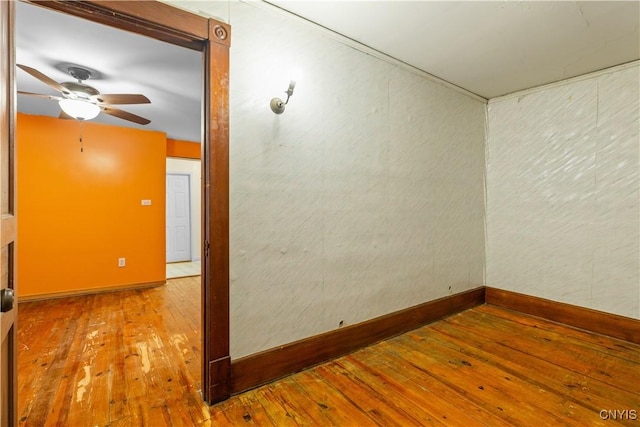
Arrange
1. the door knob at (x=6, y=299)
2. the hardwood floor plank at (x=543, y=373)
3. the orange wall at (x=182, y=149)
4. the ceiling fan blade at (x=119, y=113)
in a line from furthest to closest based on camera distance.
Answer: the orange wall at (x=182, y=149) → the ceiling fan blade at (x=119, y=113) → the hardwood floor plank at (x=543, y=373) → the door knob at (x=6, y=299)

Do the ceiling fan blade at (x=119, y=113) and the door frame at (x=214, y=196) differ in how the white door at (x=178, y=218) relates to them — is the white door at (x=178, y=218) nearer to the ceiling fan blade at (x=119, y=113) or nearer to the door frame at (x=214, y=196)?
the ceiling fan blade at (x=119, y=113)

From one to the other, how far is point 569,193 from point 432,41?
6.65 feet

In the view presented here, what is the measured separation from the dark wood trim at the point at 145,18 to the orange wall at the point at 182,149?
3951mm

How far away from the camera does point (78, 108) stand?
8.98 feet

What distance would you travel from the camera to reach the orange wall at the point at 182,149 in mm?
5207

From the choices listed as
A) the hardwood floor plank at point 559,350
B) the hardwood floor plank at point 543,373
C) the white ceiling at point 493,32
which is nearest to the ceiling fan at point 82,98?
the white ceiling at point 493,32

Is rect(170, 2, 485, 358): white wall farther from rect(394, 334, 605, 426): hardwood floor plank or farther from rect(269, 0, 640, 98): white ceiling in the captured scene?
rect(394, 334, 605, 426): hardwood floor plank

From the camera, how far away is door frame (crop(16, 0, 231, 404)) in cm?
167

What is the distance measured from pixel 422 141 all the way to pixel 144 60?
255 centimetres

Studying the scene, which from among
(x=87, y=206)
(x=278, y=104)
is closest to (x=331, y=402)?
(x=278, y=104)

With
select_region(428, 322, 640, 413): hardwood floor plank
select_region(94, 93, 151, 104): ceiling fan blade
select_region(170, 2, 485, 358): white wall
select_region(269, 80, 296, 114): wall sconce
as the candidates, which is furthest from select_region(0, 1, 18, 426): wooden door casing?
select_region(428, 322, 640, 413): hardwood floor plank

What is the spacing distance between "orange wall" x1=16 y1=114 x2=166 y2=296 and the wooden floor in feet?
4.00

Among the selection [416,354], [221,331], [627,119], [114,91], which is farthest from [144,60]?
[627,119]

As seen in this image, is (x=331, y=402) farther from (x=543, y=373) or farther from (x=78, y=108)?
(x=78, y=108)
